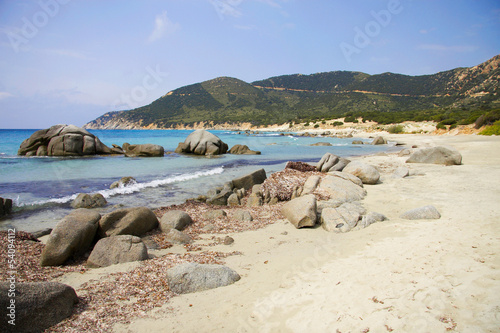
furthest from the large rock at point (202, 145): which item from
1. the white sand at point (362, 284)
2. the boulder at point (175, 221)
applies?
the white sand at point (362, 284)

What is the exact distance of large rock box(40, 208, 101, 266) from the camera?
492cm

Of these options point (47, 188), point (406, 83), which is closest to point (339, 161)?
point (47, 188)

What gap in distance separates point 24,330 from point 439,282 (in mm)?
5019

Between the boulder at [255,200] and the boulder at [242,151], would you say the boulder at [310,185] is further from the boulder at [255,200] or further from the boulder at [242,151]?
the boulder at [242,151]

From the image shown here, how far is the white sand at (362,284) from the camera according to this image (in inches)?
116

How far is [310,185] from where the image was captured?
952 centimetres

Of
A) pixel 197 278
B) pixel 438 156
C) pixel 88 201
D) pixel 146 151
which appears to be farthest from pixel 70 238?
pixel 146 151

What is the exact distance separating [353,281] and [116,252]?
4.19 metres

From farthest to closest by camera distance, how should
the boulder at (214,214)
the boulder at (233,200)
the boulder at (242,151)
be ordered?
the boulder at (242,151) < the boulder at (233,200) < the boulder at (214,214)

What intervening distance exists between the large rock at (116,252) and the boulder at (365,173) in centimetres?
886

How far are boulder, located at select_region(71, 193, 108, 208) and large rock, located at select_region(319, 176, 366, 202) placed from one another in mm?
7808

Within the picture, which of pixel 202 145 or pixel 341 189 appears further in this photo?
pixel 202 145

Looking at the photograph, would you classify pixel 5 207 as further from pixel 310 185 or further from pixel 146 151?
pixel 146 151

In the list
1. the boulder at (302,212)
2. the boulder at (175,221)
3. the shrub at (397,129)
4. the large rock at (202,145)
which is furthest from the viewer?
the shrub at (397,129)
